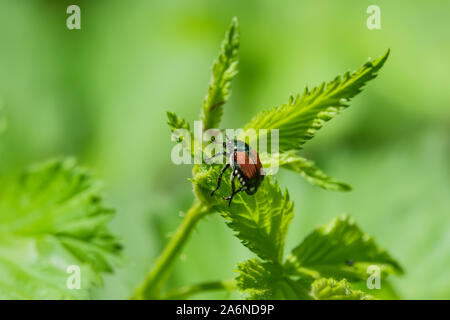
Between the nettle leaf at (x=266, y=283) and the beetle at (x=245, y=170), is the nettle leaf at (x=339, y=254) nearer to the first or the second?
the nettle leaf at (x=266, y=283)

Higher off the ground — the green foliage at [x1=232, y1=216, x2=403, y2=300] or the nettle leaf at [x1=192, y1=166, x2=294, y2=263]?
the nettle leaf at [x1=192, y1=166, x2=294, y2=263]

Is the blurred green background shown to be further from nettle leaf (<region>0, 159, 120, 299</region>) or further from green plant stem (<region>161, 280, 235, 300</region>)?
green plant stem (<region>161, 280, 235, 300</region>)

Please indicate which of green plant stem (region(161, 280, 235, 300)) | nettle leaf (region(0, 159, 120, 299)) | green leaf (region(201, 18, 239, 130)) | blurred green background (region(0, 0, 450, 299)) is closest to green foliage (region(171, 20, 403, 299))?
green leaf (region(201, 18, 239, 130))

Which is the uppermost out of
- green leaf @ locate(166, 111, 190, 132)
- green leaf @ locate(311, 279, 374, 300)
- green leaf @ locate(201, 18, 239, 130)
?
green leaf @ locate(201, 18, 239, 130)

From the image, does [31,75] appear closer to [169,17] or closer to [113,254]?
[169,17]

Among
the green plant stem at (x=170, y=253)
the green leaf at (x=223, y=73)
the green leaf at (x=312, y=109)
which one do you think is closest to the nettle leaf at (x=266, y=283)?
the green plant stem at (x=170, y=253)
